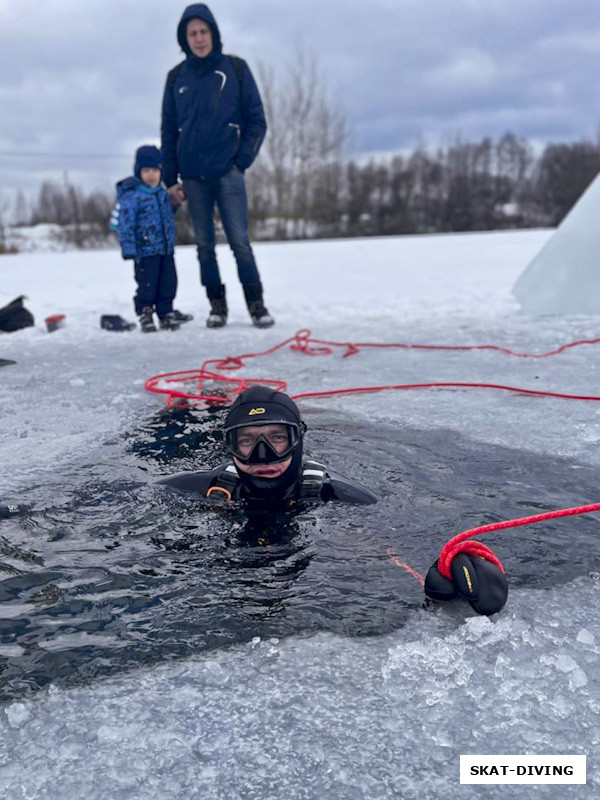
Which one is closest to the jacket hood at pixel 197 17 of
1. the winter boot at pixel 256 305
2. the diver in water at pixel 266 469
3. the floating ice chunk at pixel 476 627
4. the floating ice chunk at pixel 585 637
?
the winter boot at pixel 256 305

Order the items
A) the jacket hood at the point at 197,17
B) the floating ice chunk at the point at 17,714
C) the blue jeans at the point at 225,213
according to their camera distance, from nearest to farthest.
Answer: the floating ice chunk at the point at 17,714 < the jacket hood at the point at 197,17 < the blue jeans at the point at 225,213

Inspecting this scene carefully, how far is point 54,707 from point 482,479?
1.79 meters

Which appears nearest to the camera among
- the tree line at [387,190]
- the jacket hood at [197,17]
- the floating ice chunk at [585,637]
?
the floating ice chunk at [585,637]

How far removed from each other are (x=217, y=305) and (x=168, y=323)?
45 cm

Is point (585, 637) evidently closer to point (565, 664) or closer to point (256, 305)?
point (565, 664)

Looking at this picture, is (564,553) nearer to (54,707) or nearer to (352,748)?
(352,748)

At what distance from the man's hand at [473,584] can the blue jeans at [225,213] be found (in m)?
4.37

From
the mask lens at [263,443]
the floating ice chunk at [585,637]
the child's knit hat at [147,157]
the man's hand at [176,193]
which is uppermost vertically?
the child's knit hat at [147,157]

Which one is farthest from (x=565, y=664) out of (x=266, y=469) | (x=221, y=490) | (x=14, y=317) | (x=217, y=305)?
(x=14, y=317)

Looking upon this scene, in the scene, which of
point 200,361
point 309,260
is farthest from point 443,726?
point 309,260

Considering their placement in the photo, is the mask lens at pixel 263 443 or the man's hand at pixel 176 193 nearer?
the mask lens at pixel 263 443

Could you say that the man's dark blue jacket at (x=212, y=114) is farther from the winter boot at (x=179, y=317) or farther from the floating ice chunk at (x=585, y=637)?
the floating ice chunk at (x=585, y=637)

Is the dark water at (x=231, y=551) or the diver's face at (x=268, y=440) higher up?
the diver's face at (x=268, y=440)

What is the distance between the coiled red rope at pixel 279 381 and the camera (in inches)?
159
